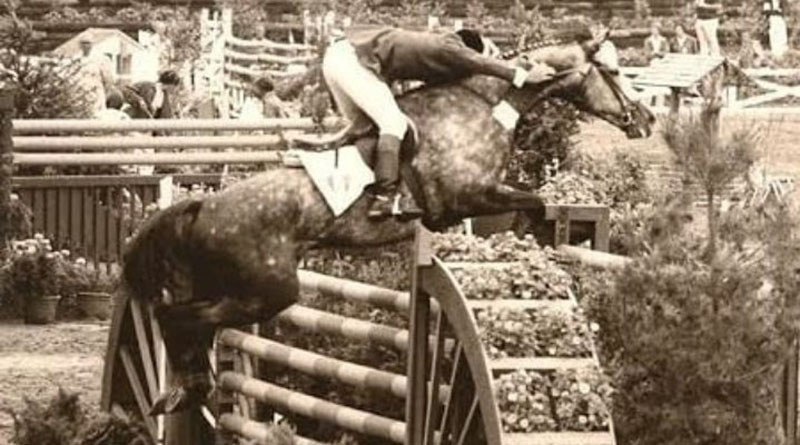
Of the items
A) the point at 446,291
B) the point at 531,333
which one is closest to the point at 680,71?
the point at 446,291

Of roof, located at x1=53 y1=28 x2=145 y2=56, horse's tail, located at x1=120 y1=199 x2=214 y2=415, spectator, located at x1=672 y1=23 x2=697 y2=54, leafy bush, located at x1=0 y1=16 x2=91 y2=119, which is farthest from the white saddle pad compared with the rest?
spectator, located at x1=672 y1=23 x2=697 y2=54

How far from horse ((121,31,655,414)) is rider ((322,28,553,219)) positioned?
7 centimetres

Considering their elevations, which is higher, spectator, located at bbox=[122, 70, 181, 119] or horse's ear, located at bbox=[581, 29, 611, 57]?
horse's ear, located at bbox=[581, 29, 611, 57]

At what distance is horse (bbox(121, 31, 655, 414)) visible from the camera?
12719 millimetres

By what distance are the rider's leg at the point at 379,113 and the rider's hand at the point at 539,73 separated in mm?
564

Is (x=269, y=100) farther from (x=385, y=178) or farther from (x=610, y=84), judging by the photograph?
(x=385, y=178)

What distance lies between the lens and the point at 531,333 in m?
10.8

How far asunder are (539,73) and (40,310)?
28.0ft

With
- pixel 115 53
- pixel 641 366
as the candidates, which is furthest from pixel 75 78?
pixel 641 366

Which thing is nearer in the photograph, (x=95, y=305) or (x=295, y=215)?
(x=295, y=215)

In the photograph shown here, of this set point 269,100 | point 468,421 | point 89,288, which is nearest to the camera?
point 468,421

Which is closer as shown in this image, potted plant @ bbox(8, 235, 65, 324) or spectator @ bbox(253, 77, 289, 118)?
potted plant @ bbox(8, 235, 65, 324)

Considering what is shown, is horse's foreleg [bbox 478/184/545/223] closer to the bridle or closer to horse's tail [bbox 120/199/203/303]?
the bridle

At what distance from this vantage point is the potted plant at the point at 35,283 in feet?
67.9
